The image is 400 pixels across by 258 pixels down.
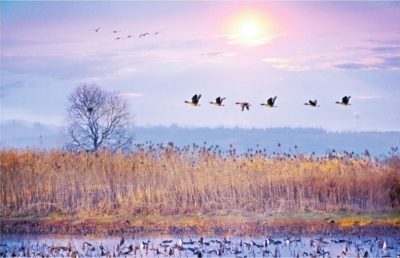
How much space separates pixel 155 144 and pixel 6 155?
6.24 feet

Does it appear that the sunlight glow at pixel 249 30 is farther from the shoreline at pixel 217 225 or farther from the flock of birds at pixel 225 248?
the flock of birds at pixel 225 248

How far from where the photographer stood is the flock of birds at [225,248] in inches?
304

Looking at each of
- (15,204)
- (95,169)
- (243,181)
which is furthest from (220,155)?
(15,204)

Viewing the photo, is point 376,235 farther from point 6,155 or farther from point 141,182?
point 6,155

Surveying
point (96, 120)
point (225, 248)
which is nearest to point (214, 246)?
point (225, 248)

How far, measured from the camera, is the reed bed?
30.6ft

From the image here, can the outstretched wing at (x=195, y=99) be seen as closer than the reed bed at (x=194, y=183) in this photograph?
Yes

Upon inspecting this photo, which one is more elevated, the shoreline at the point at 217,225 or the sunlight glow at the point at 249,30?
the sunlight glow at the point at 249,30

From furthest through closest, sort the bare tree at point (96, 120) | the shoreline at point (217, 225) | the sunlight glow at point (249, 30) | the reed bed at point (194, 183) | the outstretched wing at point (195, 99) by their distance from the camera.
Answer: the bare tree at point (96, 120), the sunlight glow at point (249, 30), the reed bed at point (194, 183), the shoreline at point (217, 225), the outstretched wing at point (195, 99)

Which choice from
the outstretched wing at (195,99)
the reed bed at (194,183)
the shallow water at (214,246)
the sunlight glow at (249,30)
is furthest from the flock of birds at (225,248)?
the sunlight glow at (249,30)

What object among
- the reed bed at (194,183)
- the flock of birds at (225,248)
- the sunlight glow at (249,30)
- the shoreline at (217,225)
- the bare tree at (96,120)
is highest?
the sunlight glow at (249,30)

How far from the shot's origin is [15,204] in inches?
379

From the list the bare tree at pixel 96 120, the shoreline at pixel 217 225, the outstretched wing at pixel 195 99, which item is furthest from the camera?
the bare tree at pixel 96 120

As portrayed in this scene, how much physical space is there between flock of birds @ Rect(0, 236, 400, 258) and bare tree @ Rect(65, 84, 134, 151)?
1830 mm
